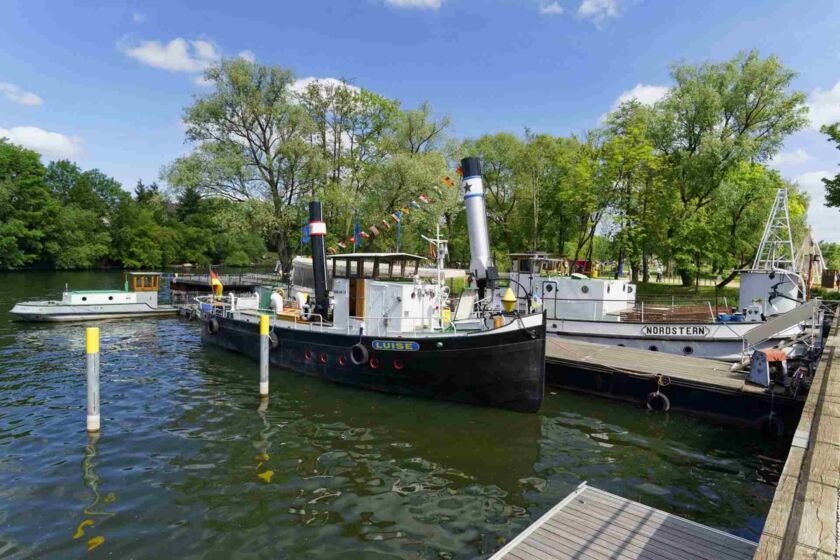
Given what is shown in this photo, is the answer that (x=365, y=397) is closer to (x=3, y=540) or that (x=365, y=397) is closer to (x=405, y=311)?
(x=405, y=311)

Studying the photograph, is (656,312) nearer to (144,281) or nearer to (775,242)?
(775,242)

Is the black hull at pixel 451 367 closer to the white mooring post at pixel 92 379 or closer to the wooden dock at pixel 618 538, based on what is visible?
the wooden dock at pixel 618 538

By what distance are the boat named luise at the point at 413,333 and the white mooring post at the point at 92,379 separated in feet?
20.1

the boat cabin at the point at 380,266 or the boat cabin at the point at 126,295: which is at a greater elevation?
the boat cabin at the point at 380,266

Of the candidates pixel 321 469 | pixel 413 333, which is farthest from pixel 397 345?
pixel 321 469

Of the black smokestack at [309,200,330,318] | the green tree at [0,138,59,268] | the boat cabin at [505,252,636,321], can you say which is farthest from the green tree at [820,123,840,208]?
the green tree at [0,138,59,268]

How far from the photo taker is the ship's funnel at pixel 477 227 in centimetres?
1466

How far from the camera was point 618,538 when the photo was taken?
6008 mm

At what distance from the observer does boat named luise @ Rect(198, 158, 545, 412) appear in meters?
12.2

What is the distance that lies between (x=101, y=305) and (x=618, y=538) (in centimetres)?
3038

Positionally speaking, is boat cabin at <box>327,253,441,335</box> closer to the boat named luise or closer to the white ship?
the boat named luise

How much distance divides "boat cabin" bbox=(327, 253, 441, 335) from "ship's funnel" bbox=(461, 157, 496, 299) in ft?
4.73

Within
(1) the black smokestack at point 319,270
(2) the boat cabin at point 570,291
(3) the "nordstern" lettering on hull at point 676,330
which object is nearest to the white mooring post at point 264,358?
(1) the black smokestack at point 319,270

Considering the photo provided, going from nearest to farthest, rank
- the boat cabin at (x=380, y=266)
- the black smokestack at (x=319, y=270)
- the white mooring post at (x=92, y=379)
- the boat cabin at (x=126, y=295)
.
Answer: the white mooring post at (x=92, y=379) → the boat cabin at (x=380, y=266) → the black smokestack at (x=319, y=270) → the boat cabin at (x=126, y=295)
